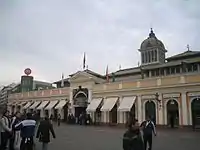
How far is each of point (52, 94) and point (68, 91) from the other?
4.56 metres

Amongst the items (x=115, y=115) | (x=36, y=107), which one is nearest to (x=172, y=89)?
(x=115, y=115)

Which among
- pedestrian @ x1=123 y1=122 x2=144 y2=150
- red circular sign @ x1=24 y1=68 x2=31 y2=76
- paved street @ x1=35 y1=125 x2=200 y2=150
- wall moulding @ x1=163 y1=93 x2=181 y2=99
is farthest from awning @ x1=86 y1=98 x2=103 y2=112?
pedestrian @ x1=123 y1=122 x2=144 y2=150

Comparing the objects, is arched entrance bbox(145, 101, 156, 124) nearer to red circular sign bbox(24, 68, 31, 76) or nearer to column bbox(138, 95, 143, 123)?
column bbox(138, 95, 143, 123)

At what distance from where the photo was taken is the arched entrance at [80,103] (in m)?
43.8

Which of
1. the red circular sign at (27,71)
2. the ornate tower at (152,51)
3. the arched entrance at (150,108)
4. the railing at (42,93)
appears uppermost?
the ornate tower at (152,51)

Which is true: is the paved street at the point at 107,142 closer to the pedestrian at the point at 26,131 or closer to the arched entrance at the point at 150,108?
the pedestrian at the point at 26,131

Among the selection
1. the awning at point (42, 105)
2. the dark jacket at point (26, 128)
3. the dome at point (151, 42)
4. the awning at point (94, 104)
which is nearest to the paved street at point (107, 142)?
the dark jacket at point (26, 128)

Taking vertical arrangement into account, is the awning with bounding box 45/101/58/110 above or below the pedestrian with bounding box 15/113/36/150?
above

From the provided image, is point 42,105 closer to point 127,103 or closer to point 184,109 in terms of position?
point 127,103

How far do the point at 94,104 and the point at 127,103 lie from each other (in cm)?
630

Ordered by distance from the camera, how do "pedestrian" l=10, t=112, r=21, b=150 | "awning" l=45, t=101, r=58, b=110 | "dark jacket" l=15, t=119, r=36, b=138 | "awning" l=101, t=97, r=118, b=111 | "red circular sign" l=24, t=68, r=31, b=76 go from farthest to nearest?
"red circular sign" l=24, t=68, r=31, b=76 → "awning" l=45, t=101, r=58, b=110 → "awning" l=101, t=97, r=118, b=111 → "pedestrian" l=10, t=112, r=21, b=150 → "dark jacket" l=15, t=119, r=36, b=138

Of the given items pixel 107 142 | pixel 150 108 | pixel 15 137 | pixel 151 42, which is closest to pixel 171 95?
pixel 150 108

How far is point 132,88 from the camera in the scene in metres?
37.1

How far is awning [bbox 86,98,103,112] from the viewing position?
40275 mm
